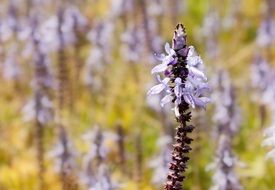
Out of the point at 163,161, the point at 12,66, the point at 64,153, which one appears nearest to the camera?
the point at 64,153

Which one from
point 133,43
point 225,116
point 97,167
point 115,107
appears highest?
point 133,43

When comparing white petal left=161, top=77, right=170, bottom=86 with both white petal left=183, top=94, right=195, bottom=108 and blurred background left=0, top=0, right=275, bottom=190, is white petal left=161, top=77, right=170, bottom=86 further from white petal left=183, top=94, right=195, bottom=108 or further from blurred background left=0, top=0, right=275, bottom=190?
blurred background left=0, top=0, right=275, bottom=190

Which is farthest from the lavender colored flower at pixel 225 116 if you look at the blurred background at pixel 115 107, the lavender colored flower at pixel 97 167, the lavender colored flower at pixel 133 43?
the lavender colored flower at pixel 133 43

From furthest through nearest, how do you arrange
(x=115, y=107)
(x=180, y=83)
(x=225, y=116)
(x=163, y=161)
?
(x=115, y=107)
(x=225, y=116)
(x=163, y=161)
(x=180, y=83)

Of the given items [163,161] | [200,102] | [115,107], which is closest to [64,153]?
[163,161]

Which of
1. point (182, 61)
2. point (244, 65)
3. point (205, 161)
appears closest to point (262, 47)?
point (244, 65)

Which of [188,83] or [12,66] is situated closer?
[188,83]

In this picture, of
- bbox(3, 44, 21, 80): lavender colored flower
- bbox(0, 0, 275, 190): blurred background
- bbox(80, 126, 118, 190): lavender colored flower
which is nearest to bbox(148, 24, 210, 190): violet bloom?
bbox(0, 0, 275, 190): blurred background

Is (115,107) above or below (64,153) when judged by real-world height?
above

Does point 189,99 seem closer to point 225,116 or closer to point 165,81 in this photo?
point 165,81
